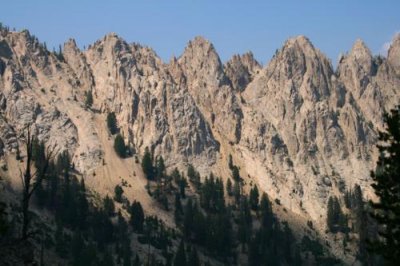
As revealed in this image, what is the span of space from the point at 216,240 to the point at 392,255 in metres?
122

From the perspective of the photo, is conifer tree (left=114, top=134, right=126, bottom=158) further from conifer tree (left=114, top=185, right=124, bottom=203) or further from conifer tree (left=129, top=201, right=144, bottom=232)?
conifer tree (left=129, top=201, right=144, bottom=232)

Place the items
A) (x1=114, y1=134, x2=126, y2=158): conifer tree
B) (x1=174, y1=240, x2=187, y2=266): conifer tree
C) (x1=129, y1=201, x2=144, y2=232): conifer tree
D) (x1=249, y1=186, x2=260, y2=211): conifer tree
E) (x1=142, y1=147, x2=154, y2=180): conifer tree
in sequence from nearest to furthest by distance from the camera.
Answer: (x1=174, y1=240, x2=187, y2=266): conifer tree
(x1=129, y1=201, x2=144, y2=232): conifer tree
(x1=249, y1=186, x2=260, y2=211): conifer tree
(x1=142, y1=147, x2=154, y2=180): conifer tree
(x1=114, y1=134, x2=126, y2=158): conifer tree

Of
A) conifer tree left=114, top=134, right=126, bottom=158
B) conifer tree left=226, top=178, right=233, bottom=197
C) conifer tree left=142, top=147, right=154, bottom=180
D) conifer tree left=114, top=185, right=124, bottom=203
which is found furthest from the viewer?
conifer tree left=114, top=134, right=126, bottom=158

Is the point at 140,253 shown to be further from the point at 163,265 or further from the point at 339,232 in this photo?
the point at 339,232

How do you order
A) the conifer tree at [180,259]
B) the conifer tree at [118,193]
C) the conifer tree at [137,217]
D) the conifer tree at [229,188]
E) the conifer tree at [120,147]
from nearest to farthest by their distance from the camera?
the conifer tree at [180,259]
the conifer tree at [137,217]
the conifer tree at [118,193]
the conifer tree at [229,188]
the conifer tree at [120,147]

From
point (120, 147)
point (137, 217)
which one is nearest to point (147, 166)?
point (120, 147)

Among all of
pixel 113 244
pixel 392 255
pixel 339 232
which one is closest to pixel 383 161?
pixel 392 255

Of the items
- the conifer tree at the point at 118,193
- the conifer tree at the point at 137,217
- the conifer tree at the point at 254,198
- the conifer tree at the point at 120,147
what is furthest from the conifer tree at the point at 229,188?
the conifer tree at the point at 137,217

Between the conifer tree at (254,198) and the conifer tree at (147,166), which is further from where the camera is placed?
the conifer tree at (147,166)

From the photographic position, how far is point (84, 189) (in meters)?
172

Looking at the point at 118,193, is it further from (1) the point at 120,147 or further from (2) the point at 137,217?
(1) the point at 120,147

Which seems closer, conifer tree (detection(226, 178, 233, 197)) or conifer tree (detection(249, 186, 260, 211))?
conifer tree (detection(249, 186, 260, 211))

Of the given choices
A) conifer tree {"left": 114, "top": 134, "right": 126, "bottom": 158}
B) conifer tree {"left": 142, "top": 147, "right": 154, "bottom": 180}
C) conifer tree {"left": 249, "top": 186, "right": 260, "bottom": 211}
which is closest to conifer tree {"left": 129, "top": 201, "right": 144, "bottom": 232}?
conifer tree {"left": 142, "top": 147, "right": 154, "bottom": 180}

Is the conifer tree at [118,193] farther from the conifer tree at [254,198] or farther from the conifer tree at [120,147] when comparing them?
the conifer tree at [254,198]
